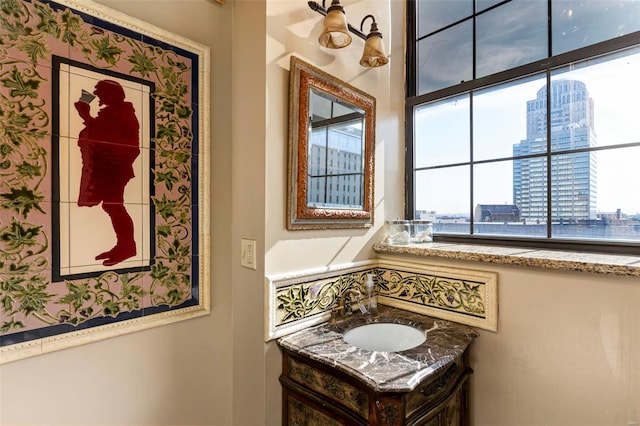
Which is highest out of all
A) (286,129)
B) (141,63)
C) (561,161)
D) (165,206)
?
(141,63)

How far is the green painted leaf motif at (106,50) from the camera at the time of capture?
1053 millimetres

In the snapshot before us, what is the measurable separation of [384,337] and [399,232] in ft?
1.87

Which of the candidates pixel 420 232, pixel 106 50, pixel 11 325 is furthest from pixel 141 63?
pixel 420 232

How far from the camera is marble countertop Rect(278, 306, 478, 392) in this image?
936mm

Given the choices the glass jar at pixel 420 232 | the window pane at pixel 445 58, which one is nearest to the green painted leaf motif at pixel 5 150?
the glass jar at pixel 420 232

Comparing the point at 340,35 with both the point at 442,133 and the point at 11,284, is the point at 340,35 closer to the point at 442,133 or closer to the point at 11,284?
the point at 442,133

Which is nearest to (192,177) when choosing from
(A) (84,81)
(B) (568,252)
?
(A) (84,81)

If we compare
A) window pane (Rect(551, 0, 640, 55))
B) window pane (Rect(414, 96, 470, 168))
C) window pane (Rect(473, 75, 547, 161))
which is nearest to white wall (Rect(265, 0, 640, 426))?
window pane (Rect(414, 96, 470, 168))

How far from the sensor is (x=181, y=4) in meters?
1.26

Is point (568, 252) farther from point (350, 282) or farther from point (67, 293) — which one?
point (67, 293)

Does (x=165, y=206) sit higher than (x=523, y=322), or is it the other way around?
(x=165, y=206)

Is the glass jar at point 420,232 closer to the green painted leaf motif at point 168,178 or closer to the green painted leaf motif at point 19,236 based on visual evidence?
the green painted leaf motif at point 168,178

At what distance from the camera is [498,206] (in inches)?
61.6

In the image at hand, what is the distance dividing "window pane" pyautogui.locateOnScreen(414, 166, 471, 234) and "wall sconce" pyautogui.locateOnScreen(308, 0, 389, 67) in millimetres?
725
